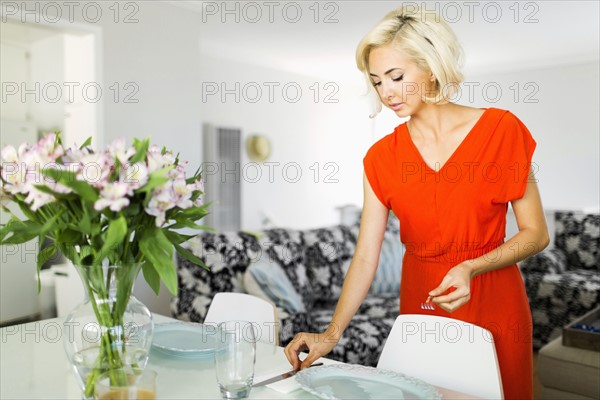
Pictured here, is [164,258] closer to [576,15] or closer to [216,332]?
[216,332]

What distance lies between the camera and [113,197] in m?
0.96

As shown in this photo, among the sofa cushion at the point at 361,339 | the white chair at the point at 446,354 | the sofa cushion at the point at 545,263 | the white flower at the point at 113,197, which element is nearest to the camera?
the white flower at the point at 113,197

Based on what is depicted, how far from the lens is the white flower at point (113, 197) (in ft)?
3.10

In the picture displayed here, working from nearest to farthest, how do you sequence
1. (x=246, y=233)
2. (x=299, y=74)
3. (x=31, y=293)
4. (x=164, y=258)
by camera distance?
(x=164, y=258) < (x=246, y=233) < (x=31, y=293) < (x=299, y=74)

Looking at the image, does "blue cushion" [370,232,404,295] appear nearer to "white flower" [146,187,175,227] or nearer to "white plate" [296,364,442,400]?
"white plate" [296,364,442,400]

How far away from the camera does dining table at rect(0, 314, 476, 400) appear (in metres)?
1.21

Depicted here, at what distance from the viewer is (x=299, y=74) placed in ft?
26.6

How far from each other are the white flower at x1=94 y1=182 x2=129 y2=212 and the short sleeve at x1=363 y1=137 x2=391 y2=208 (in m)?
0.85

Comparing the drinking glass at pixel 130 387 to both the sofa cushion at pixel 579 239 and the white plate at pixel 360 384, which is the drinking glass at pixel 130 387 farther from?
the sofa cushion at pixel 579 239

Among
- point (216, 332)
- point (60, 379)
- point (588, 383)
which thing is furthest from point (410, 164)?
point (588, 383)

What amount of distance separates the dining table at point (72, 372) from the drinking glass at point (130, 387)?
21cm

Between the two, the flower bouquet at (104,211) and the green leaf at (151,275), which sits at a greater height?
the flower bouquet at (104,211)

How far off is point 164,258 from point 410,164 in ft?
2.68

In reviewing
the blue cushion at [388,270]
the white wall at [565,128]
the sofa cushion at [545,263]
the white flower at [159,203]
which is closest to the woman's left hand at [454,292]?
the white flower at [159,203]
